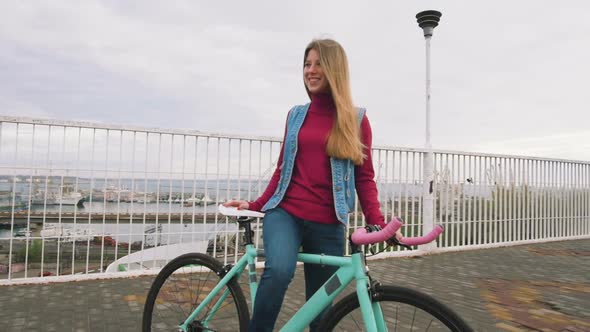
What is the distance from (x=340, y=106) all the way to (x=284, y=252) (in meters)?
0.65

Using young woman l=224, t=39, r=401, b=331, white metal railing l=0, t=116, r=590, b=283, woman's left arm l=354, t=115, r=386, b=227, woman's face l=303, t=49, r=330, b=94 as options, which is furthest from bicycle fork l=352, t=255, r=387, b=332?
white metal railing l=0, t=116, r=590, b=283

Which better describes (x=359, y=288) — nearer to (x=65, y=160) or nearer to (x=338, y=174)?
(x=338, y=174)

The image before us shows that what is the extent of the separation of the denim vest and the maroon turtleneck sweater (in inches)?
1.0

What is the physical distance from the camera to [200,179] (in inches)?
174

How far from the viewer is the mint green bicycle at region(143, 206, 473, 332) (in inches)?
52.3

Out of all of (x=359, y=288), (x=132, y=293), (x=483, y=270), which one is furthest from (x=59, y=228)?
(x=483, y=270)

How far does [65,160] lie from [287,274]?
3206 mm

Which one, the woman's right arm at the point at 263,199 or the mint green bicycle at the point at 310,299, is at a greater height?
the woman's right arm at the point at 263,199

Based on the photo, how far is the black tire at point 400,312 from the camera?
1.27 meters

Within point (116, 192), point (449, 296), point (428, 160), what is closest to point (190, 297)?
point (116, 192)

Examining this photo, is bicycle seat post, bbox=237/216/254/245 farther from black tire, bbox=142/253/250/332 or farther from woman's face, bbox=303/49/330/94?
woman's face, bbox=303/49/330/94

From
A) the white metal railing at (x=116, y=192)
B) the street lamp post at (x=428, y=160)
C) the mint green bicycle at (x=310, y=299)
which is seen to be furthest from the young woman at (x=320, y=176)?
the street lamp post at (x=428, y=160)

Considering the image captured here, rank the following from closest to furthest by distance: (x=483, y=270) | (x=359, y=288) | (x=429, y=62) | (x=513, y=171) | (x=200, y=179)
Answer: (x=359, y=288) < (x=200, y=179) < (x=483, y=270) < (x=429, y=62) < (x=513, y=171)

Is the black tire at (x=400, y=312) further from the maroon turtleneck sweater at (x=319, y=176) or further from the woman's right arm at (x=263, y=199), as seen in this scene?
the woman's right arm at (x=263, y=199)
